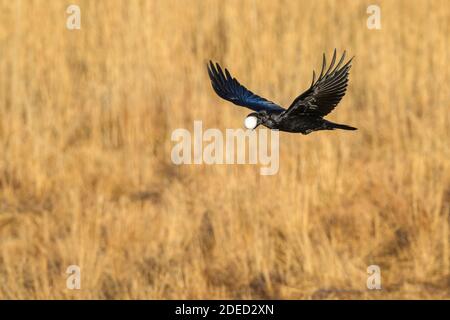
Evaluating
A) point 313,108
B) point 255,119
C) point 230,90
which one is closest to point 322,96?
point 313,108

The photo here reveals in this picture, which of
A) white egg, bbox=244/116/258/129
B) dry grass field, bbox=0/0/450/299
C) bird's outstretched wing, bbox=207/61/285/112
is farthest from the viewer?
dry grass field, bbox=0/0/450/299

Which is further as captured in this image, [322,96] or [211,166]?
[211,166]

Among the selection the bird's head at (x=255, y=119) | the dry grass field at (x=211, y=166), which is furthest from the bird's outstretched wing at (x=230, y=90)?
the dry grass field at (x=211, y=166)

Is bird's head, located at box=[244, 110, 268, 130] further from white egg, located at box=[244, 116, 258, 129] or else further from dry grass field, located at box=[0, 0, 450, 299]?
dry grass field, located at box=[0, 0, 450, 299]

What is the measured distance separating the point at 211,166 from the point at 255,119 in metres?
2.42

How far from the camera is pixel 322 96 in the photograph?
2.97 m

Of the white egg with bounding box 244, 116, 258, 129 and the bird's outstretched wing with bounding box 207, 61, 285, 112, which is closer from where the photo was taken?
the white egg with bounding box 244, 116, 258, 129

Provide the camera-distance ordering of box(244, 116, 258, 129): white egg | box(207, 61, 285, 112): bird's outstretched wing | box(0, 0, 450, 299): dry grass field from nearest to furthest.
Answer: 1. box(244, 116, 258, 129): white egg
2. box(207, 61, 285, 112): bird's outstretched wing
3. box(0, 0, 450, 299): dry grass field

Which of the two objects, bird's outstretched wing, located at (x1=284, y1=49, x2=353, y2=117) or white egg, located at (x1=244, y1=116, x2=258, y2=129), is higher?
bird's outstretched wing, located at (x1=284, y1=49, x2=353, y2=117)

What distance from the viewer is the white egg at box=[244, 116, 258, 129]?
292cm

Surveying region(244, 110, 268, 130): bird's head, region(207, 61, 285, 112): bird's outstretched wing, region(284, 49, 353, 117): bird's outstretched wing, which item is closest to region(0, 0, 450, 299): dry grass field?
region(207, 61, 285, 112): bird's outstretched wing

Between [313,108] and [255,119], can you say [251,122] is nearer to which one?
[255,119]

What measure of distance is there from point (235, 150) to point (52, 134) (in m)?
0.89

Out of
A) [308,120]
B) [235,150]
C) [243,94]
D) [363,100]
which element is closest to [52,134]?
[235,150]
